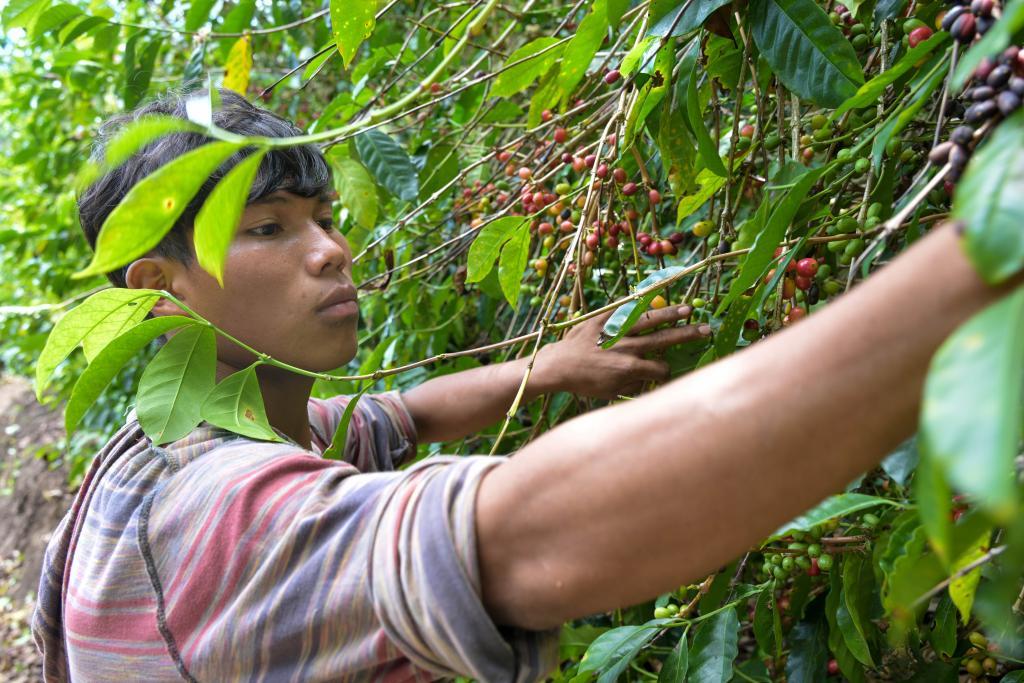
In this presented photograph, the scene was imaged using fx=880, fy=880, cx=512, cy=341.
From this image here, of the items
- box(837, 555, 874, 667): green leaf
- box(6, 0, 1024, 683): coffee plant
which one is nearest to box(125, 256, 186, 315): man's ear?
box(6, 0, 1024, 683): coffee plant

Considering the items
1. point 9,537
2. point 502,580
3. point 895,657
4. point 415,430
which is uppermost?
point 502,580

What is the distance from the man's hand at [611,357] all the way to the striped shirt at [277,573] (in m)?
0.56

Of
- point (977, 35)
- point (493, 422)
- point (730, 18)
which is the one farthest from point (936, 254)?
point (493, 422)

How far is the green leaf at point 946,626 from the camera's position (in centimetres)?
112

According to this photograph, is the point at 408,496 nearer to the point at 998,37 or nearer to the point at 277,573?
the point at 277,573

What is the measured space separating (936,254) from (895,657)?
3.79 feet

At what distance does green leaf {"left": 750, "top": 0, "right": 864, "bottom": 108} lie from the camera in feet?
3.51

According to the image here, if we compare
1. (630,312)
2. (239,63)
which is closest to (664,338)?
(630,312)

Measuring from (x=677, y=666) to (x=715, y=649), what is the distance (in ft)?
0.20

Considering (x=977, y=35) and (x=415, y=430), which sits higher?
(x=977, y=35)

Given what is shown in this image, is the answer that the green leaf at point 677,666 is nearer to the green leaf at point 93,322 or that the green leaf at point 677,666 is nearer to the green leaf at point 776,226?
the green leaf at point 776,226

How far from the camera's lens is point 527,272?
207 centimetres

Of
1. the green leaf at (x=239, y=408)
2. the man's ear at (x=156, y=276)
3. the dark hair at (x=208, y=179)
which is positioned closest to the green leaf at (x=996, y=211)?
the green leaf at (x=239, y=408)

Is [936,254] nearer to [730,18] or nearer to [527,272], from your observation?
[730,18]
